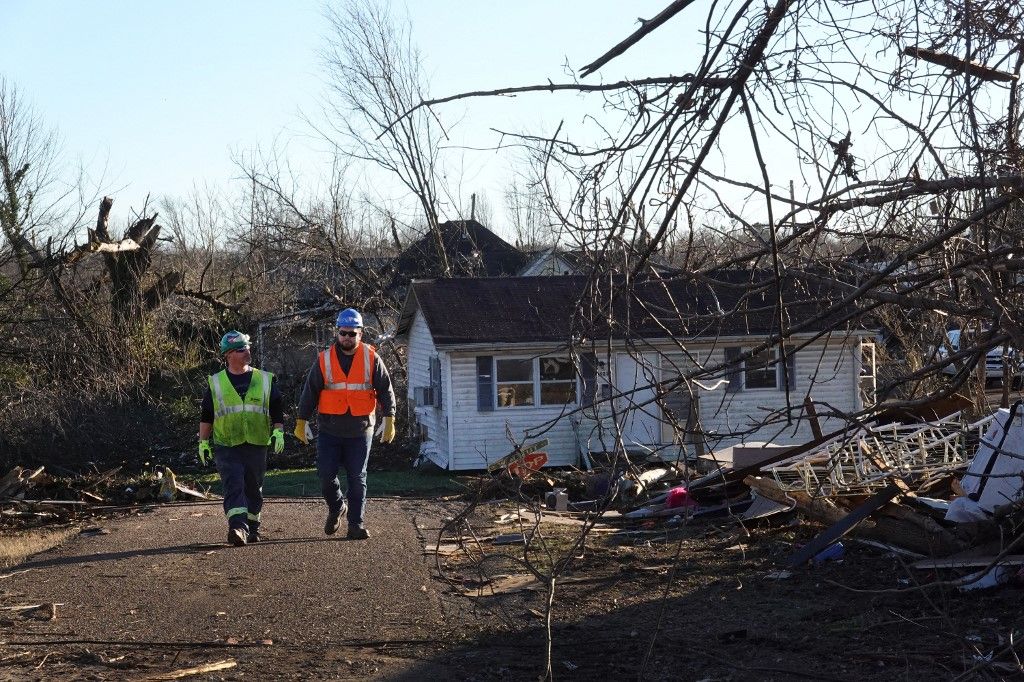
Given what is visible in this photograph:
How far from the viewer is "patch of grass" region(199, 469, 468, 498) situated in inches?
693

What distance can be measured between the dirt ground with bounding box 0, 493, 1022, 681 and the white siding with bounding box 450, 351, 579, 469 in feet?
39.9

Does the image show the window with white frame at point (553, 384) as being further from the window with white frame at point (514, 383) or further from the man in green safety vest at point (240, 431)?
the man in green safety vest at point (240, 431)

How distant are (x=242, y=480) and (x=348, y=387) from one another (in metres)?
1.23

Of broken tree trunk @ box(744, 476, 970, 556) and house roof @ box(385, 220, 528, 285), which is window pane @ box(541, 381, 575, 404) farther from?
broken tree trunk @ box(744, 476, 970, 556)

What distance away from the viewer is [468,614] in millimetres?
7590

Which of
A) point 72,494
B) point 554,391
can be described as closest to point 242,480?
point 72,494

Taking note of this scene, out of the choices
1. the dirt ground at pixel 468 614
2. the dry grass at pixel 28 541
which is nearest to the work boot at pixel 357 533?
the dirt ground at pixel 468 614

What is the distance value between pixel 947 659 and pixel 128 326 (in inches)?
797

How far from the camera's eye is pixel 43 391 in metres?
20.4

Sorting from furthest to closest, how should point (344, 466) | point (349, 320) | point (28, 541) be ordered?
point (28, 541) → point (349, 320) → point (344, 466)

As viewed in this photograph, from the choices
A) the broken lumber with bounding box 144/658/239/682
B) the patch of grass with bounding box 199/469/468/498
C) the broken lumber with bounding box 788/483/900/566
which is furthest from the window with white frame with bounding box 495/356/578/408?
the broken lumber with bounding box 144/658/239/682

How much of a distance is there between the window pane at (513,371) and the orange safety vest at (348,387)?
41.1 ft

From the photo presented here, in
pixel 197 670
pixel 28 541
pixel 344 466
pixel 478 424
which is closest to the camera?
pixel 197 670

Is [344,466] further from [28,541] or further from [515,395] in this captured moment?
[515,395]
